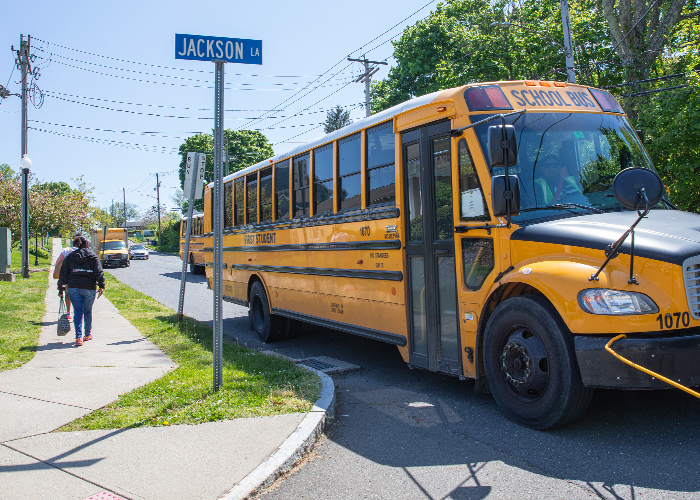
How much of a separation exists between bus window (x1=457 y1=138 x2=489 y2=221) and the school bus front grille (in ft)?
5.19

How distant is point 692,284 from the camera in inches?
152

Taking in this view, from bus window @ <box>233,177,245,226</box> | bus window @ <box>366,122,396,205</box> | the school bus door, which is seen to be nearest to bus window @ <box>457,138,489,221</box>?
the school bus door

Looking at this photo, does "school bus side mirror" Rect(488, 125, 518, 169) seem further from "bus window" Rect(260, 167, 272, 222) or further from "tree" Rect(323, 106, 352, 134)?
"tree" Rect(323, 106, 352, 134)

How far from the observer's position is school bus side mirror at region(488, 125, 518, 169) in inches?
179

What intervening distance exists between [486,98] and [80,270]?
6772 mm

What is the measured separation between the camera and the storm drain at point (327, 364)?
7.10 metres

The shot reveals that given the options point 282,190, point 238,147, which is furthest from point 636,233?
point 238,147

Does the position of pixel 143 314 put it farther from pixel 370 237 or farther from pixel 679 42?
pixel 679 42

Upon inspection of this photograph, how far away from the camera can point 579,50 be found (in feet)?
84.7

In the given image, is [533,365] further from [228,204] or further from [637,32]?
[637,32]

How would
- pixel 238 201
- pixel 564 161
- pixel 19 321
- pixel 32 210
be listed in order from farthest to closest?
pixel 32 210, pixel 19 321, pixel 238 201, pixel 564 161

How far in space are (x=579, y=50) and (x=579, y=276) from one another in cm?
2499

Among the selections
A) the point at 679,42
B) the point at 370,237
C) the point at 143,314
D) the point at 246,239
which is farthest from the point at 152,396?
the point at 679,42

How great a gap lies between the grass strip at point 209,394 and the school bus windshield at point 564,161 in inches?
105
